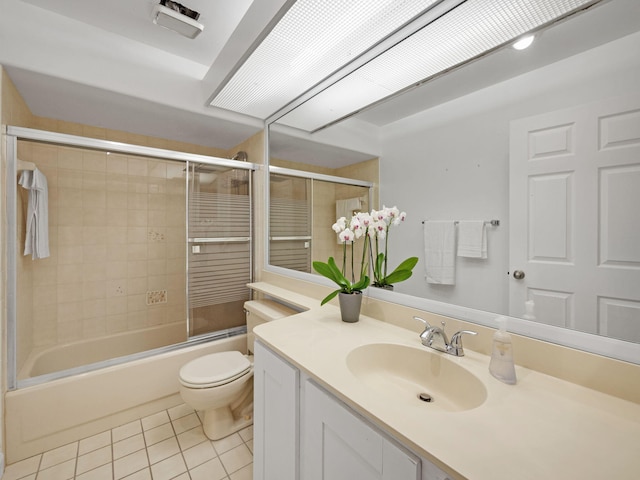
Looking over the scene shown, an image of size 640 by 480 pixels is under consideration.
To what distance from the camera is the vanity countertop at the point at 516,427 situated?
19.8 inches

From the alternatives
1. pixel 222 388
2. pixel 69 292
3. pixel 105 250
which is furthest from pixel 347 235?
pixel 69 292

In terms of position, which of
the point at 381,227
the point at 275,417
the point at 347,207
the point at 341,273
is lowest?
the point at 275,417

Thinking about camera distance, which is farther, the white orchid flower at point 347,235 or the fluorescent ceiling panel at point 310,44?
the white orchid flower at point 347,235

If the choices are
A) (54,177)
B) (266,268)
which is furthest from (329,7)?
(54,177)

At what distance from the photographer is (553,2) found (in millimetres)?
891

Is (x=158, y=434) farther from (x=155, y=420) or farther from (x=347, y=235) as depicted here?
(x=347, y=235)

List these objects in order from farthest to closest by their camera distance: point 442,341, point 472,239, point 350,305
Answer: point 350,305 → point 472,239 → point 442,341

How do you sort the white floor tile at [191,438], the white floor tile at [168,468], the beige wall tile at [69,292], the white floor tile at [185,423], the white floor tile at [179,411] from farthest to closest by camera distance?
1. the beige wall tile at [69,292]
2. the white floor tile at [179,411]
3. the white floor tile at [185,423]
4. the white floor tile at [191,438]
5. the white floor tile at [168,468]

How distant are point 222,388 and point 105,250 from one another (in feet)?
5.88

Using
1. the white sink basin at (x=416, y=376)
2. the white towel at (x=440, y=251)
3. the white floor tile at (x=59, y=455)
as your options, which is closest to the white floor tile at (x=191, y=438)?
the white floor tile at (x=59, y=455)

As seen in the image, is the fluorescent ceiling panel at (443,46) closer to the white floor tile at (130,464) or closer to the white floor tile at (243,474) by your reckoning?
the white floor tile at (243,474)

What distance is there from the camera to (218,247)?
221 centimetres

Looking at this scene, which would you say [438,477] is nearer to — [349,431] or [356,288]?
[349,431]

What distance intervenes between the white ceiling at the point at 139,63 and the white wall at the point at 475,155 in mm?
89
